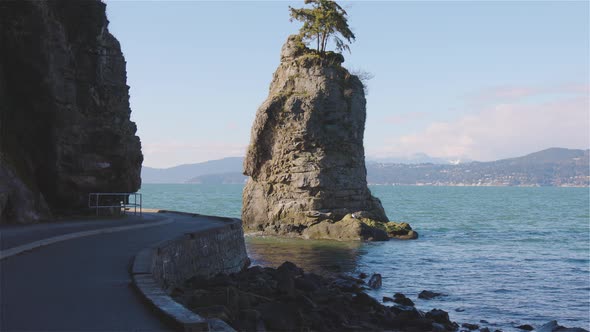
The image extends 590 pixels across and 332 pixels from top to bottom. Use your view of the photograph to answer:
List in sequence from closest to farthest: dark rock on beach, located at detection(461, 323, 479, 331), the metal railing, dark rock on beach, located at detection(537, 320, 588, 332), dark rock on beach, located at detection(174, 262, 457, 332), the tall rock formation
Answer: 1. dark rock on beach, located at detection(174, 262, 457, 332)
2. dark rock on beach, located at detection(537, 320, 588, 332)
3. dark rock on beach, located at detection(461, 323, 479, 331)
4. the metal railing
5. the tall rock formation

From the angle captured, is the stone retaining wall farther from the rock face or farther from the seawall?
the rock face

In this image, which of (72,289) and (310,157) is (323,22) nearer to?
(310,157)

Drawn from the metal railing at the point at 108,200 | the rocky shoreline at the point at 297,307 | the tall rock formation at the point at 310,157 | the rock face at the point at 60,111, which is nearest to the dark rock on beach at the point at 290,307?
the rocky shoreline at the point at 297,307

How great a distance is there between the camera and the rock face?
2636 cm

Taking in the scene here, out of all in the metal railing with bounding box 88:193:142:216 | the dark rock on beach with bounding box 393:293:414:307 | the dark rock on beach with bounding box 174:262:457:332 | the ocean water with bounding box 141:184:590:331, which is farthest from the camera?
the metal railing with bounding box 88:193:142:216

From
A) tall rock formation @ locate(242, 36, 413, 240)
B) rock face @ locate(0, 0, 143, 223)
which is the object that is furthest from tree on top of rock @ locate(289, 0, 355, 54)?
rock face @ locate(0, 0, 143, 223)

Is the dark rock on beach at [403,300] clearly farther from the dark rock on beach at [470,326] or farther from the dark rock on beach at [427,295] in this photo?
the dark rock on beach at [470,326]

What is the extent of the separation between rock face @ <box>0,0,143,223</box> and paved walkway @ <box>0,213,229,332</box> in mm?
6199

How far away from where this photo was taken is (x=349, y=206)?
52156mm

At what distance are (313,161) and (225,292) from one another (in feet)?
125

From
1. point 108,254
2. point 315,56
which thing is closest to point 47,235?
point 108,254

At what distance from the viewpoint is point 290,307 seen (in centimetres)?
1574

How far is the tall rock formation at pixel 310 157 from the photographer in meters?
51.4

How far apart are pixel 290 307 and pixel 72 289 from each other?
5.42m
